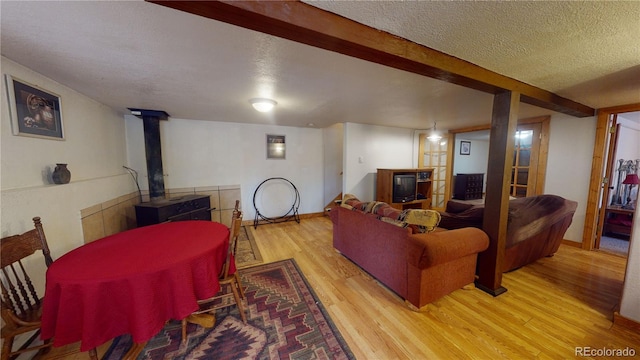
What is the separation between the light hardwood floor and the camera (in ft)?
4.79

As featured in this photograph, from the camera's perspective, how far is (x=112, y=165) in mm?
2908

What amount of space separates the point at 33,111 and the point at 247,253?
2453mm

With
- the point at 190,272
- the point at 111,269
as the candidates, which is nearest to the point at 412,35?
the point at 190,272

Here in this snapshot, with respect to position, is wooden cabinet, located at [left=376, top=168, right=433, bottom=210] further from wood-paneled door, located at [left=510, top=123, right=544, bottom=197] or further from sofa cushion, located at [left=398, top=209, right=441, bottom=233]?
sofa cushion, located at [left=398, top=209, right=441, bottom=233]

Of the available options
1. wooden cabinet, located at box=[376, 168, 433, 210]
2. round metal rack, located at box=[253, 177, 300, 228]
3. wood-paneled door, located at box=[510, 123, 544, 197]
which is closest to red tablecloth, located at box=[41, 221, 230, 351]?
round metal rack, located at box=[253, 177, 300, 228]

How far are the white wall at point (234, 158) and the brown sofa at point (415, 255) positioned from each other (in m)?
2.56

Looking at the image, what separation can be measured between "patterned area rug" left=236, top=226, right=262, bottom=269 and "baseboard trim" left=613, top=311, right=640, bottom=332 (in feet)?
10.8

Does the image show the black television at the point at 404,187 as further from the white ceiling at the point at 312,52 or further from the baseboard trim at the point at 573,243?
the baseboard trim at the point at 573,243

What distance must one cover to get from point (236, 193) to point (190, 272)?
296 cm

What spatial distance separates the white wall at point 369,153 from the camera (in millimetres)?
4215

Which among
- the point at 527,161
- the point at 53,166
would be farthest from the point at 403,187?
the point at 53,166

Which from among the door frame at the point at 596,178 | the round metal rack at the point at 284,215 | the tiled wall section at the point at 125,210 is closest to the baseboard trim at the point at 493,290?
the door frame at the point at 596,178

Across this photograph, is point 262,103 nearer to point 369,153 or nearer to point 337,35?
point 337,35

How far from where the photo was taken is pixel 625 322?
5.30 feet
